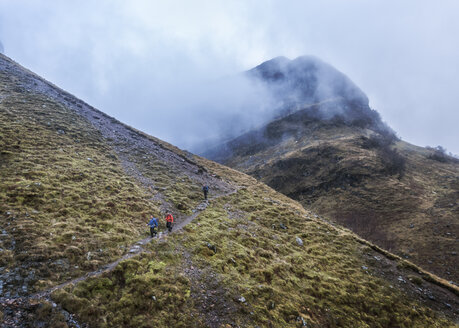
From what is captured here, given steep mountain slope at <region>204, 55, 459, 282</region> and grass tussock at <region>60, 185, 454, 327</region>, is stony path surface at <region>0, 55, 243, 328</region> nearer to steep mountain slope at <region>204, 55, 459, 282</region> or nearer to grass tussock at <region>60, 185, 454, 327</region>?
grass tussock at <region>60, 185, 454, 327</region>

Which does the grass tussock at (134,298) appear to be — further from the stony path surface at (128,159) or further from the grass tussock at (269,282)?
the stony path surface at (128,159)

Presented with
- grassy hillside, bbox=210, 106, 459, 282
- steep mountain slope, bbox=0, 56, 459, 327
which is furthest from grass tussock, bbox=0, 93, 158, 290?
grassy hillside, bbox=210, 106, 459, 282

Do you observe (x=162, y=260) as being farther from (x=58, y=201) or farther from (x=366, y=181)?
(x=366, y=181)

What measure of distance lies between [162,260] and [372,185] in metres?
67.7

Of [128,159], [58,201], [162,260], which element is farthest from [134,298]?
[128,159]

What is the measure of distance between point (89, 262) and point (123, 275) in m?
2.31

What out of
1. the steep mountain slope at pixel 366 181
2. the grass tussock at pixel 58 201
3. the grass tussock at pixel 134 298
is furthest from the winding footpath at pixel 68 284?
the steep mountain slope at pixel 366 181

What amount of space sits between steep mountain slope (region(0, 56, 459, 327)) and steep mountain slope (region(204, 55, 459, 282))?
23483 millimetres

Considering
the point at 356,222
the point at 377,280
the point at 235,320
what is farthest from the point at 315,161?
the point at 235,320

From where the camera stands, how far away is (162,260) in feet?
50.1

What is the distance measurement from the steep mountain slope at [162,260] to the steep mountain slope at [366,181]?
23.5m

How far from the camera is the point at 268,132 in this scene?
142m

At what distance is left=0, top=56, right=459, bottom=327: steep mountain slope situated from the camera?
441 inches

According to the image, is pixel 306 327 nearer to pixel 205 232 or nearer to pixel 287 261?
pixel 287 261
